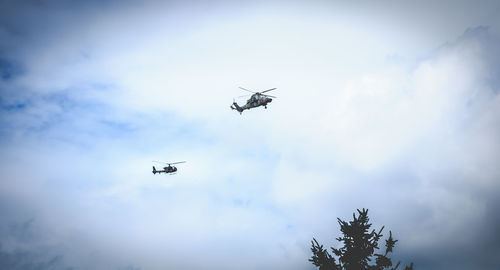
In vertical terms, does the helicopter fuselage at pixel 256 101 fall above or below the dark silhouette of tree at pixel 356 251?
above

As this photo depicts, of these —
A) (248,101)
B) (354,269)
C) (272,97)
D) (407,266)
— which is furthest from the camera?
(248,101)

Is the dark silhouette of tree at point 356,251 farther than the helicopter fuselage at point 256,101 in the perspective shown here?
No

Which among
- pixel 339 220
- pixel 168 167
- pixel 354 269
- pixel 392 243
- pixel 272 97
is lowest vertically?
pixel 354 269

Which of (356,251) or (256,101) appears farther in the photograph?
(256,101)

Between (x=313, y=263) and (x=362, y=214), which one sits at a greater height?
(x=362, y=214)

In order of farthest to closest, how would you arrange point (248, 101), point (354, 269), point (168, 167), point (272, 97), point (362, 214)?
1. point (168, 167)
2. point (248, 101)
3. point (272, 97)
4. point (362, 214)
5. point (354, 269)

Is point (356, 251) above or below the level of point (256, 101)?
below

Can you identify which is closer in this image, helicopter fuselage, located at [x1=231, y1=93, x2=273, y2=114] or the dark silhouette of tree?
the dark silhouette of tree

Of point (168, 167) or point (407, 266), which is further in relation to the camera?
point (168, 167)

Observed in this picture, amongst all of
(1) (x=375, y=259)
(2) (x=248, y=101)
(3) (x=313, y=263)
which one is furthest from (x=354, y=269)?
(2) (x=248, y=101)

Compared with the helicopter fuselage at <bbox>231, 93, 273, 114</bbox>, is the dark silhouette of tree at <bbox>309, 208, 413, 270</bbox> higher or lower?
lower

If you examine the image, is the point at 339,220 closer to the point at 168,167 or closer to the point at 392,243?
the point at 392,243
